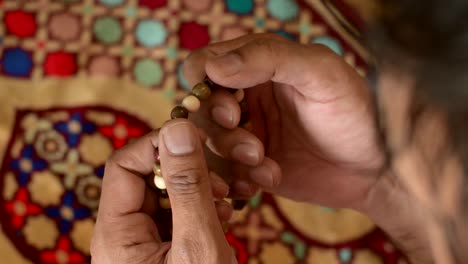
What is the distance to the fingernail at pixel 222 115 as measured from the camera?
2.49 feet

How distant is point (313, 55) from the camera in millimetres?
765

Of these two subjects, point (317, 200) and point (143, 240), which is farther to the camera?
point (317, 200)

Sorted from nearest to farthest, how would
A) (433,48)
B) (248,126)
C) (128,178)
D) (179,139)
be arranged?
1. (433,48)
2. (179,139)
3. (128,178)
4. (248,126)

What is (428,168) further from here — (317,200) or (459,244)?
(317,200)

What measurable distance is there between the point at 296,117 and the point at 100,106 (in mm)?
467

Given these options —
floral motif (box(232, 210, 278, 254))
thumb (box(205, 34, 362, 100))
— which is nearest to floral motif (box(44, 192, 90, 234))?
floral motif (box(232, 210, 278, 254))

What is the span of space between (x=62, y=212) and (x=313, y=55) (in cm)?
61

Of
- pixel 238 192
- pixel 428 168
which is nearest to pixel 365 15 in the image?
pixel 428 168

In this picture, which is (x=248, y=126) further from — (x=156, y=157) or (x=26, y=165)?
(x=26, y=165)

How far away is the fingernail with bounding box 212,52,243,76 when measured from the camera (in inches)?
27.6

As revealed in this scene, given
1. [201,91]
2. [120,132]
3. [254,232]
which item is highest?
[201,91]

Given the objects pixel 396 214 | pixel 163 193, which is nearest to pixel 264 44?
pixel 163 193

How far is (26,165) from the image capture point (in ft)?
3.66

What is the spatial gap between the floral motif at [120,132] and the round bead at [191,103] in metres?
0.44
